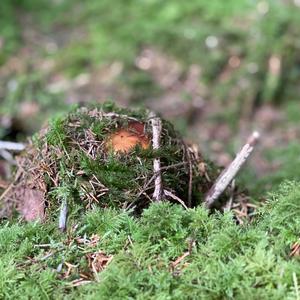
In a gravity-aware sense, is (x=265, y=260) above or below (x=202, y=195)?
above

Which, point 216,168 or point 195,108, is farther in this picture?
point 195,108

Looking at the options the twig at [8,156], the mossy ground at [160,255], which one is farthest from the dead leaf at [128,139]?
the twig at [8,156]

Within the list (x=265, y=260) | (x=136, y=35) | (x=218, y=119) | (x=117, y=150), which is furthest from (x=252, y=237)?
(x=136, y=35)

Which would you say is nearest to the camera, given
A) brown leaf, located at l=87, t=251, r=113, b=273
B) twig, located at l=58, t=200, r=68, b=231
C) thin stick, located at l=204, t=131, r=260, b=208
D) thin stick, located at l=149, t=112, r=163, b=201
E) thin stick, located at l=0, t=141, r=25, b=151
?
brown leaf, located at l=87, t=251, r=113, b=273

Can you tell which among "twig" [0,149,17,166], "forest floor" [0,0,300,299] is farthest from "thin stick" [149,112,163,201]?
"forest floor" [0,0,300,299]

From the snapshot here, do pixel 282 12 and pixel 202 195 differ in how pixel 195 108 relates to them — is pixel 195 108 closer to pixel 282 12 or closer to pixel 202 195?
pixel 282 12

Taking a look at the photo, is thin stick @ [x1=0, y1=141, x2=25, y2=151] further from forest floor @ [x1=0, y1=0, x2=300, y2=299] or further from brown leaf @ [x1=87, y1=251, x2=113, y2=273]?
forest floor @ [x1=0, y1=0, x2=300, y2=299]
